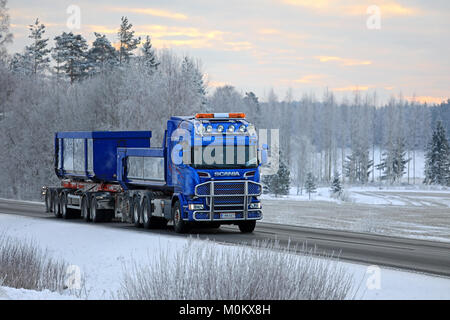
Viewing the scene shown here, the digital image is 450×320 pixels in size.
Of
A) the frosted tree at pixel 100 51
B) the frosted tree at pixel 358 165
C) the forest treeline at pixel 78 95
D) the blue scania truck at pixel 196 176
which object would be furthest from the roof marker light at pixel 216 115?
the frosted tree at pixel 358 165

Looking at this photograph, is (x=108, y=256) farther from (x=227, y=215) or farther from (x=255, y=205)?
(x=255, y=205)

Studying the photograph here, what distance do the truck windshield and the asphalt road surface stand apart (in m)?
2.24

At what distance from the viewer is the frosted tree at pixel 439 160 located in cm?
12006

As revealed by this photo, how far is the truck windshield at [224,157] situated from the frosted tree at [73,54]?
80.6 m

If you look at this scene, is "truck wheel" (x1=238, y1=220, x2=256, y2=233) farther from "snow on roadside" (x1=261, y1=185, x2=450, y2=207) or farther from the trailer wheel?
"snow on roadside" (x1=261, y1=185, x2=450, y2=207)

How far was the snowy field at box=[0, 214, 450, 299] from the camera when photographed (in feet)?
44.4

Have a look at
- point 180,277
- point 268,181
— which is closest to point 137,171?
point 180,277

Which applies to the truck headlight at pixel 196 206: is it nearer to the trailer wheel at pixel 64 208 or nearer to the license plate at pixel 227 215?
the license plate at pixel 227 215

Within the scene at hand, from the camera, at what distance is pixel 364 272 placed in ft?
51.1

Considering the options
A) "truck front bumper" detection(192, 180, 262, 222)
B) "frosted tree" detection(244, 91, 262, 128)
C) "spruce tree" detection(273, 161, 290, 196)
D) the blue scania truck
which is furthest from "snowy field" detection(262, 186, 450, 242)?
"frosted tree" detection(244, 91, 262, 128)

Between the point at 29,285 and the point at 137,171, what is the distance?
12.7m

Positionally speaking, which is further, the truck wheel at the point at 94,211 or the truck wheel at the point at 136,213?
the truck wheel at the point at 94,211

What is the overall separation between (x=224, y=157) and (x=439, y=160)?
10144cm
